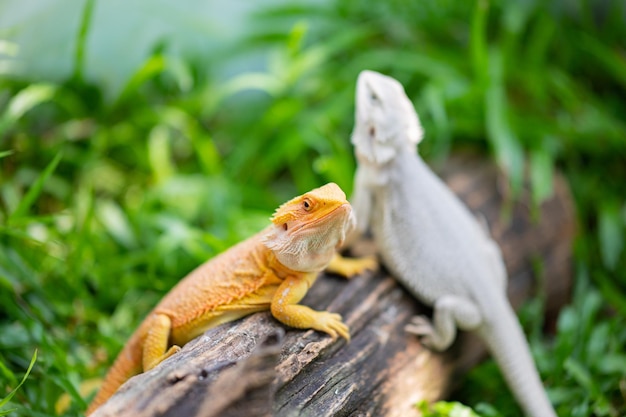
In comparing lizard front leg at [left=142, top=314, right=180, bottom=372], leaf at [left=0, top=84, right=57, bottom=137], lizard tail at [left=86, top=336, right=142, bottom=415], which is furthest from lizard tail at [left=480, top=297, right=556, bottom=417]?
leaf at [left=0, top=84, right=57, bottom=137]

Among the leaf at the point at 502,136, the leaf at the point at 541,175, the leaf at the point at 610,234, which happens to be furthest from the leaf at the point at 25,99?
the leaf at the point at 610,234

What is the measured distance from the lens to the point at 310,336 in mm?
2611

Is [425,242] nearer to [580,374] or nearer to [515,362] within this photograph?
[515,362]

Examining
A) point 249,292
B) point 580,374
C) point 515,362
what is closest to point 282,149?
point 249,292

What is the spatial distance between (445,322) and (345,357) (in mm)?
701

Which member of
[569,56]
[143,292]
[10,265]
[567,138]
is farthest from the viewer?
[569,56]

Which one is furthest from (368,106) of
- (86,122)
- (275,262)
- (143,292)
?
(86,122)

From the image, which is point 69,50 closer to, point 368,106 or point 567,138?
point 368,106

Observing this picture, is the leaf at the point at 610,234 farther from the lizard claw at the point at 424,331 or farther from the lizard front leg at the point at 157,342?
the lizard front leg at the point at 157,342

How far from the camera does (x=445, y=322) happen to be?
316 centimetres

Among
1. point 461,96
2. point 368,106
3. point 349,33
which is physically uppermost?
point 349,33

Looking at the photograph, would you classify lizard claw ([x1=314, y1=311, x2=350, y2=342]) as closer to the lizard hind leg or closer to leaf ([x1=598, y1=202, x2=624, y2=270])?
the lizard hind leg

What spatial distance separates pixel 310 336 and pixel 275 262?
34 cm

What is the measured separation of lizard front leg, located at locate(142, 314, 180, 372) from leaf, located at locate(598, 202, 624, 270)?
2.89 m
